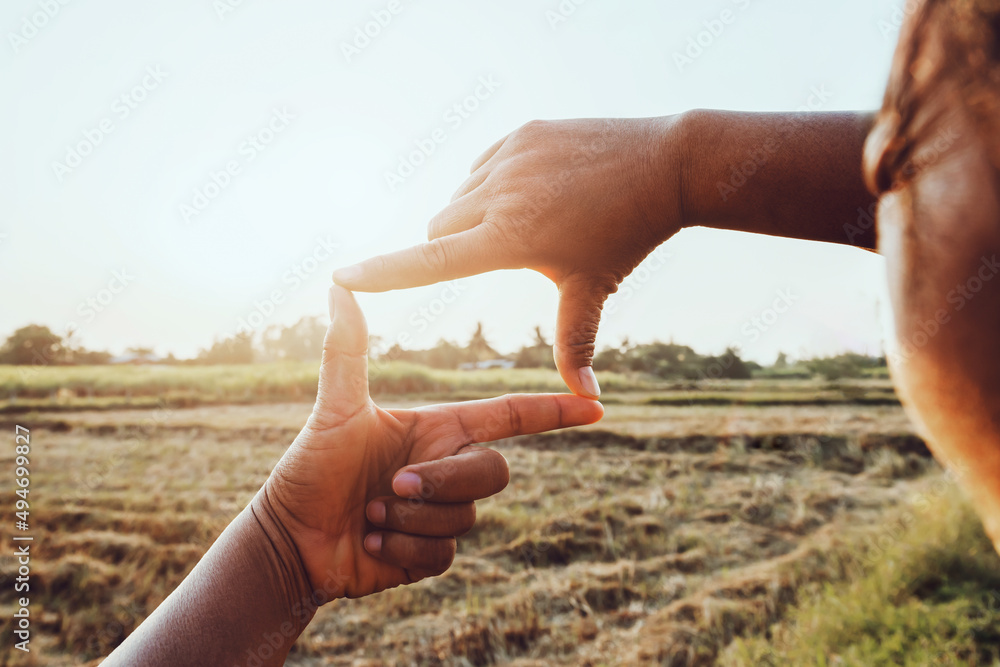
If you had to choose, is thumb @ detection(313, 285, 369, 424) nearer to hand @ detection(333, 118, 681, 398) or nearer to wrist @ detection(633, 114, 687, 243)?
hand @ detection(333, 118, 681, 398)

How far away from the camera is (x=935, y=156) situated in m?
0.47

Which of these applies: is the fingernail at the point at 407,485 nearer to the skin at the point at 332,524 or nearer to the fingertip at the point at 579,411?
the skin at the point at 332,524

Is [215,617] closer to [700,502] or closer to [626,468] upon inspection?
[700,502]

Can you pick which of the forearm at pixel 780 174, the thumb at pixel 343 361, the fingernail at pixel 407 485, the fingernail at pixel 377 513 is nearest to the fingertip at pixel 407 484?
the fingernail at pixel 407 485

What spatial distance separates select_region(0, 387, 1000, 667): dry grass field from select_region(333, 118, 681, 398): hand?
8.55 ft

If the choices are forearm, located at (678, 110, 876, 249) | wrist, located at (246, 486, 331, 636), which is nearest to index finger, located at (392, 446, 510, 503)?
wrist, located at (246, 486, 331, 636)

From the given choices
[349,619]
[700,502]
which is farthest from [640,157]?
[700,502]

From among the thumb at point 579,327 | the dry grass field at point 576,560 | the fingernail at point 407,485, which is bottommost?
the dry grass field at point 576,560

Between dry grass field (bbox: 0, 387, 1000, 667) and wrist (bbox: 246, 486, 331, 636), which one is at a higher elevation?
wrist (bbox: 246, 486, 331, 636)

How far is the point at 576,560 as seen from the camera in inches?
169

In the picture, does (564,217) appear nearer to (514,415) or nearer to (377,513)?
(514,415)

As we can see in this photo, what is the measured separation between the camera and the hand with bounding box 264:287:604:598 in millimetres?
1412

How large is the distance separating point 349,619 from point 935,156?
3725 mm

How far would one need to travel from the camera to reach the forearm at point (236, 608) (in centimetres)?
121
